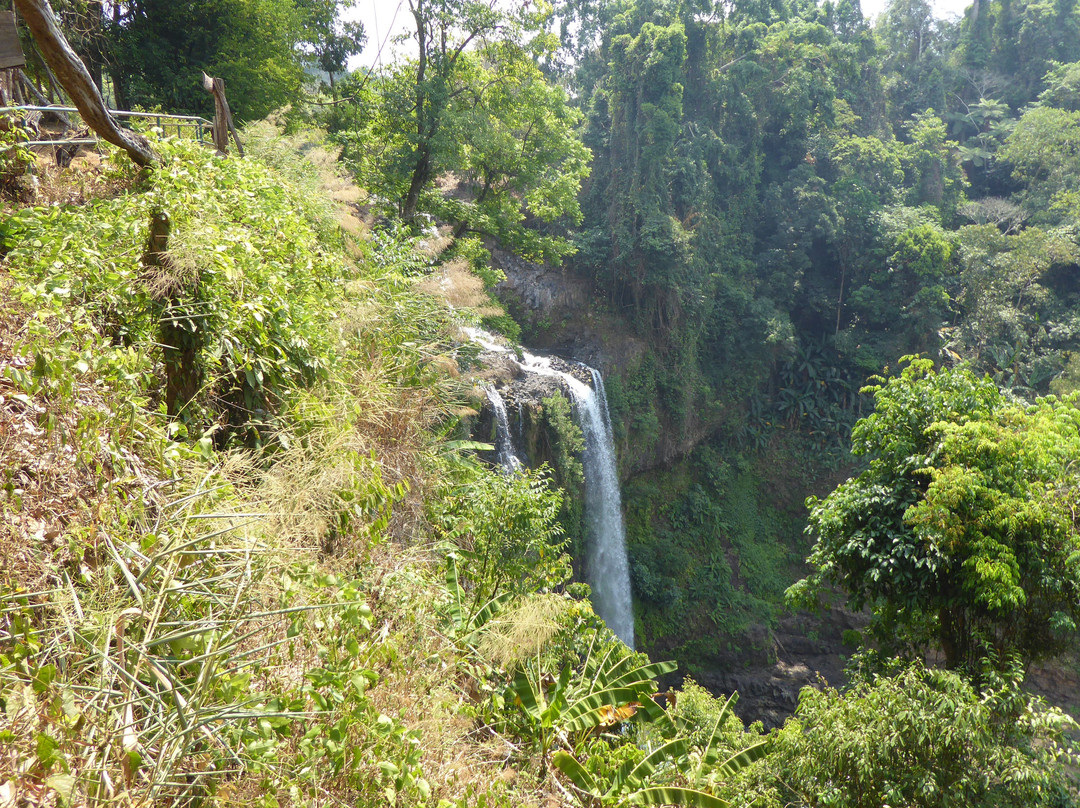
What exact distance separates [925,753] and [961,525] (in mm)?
2296

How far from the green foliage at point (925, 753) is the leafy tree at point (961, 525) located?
41.9 inches

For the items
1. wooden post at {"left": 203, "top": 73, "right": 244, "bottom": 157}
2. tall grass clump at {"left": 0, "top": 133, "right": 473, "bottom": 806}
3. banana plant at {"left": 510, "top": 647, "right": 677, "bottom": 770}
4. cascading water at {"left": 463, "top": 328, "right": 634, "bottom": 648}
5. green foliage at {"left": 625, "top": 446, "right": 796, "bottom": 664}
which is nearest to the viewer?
tall grass clump at {"left": 0, "top": 133, "right": 473, "bottom": 806}

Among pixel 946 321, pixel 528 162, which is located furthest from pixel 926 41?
pixel 528 162

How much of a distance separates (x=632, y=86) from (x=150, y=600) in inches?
798

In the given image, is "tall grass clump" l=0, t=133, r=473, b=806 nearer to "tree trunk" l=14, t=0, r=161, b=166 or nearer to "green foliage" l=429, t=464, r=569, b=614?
"tree trunk" l=14, t=0, r=161, b=166

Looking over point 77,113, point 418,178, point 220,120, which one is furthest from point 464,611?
point 418,178

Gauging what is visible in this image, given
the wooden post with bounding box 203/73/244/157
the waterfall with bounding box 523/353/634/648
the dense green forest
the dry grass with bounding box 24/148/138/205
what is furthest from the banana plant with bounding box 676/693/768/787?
the waterfall with bounding box 523/353/634/648

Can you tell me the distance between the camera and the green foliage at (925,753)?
175 inches

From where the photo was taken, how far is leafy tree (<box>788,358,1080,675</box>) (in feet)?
19.1

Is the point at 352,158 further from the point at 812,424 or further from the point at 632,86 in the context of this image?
the point at 812,424

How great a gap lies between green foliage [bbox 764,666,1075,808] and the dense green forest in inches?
1.1

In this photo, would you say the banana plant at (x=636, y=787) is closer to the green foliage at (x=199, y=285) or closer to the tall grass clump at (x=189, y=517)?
the tall grass clump at (x=189, y=517)

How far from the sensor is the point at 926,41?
28094 millimetres

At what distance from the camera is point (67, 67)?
3389 millimetres
